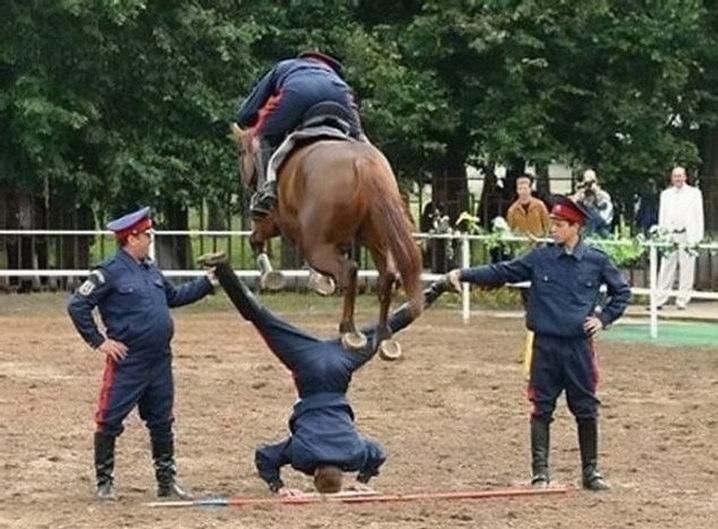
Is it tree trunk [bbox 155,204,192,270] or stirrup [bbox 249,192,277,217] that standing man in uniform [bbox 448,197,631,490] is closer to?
Answer: stirrup [bbox 249,192,277,217]

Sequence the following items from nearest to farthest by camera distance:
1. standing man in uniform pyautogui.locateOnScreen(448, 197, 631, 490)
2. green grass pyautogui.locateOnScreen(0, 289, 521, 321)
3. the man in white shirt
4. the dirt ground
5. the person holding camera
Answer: the dirt ground
standing man in uniform pyautogui.locateOnScreen(448, 197, 631, 490)
the person holding camera
the man in white shirt
green grass pyautogui.locateOnScreen(0, 289, 521, 321)

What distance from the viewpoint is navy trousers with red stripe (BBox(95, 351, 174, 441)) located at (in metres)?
9.62

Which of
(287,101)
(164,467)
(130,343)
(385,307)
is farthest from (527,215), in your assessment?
(130,343)

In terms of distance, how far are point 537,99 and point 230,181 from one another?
442 centimetres

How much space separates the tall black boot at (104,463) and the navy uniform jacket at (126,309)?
466 millimetres

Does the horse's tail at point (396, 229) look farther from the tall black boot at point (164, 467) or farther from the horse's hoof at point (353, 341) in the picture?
the tall black boot at point (164, 467)

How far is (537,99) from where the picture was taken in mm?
25250

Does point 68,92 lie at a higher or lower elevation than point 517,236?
higher

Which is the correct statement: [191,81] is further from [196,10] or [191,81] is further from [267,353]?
[267,353]

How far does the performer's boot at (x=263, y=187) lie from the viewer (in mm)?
10453

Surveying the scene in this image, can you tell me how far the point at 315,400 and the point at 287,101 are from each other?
1793mm

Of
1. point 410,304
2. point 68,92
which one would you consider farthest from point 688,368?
point 68,92

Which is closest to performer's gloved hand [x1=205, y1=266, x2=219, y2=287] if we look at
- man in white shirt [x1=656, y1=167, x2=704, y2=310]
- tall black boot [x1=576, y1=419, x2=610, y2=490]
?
tall black boot [x1=576, y1=419, x2=610, y2=490]

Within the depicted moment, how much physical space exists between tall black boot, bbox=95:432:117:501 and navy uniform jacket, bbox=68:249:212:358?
47 cm
